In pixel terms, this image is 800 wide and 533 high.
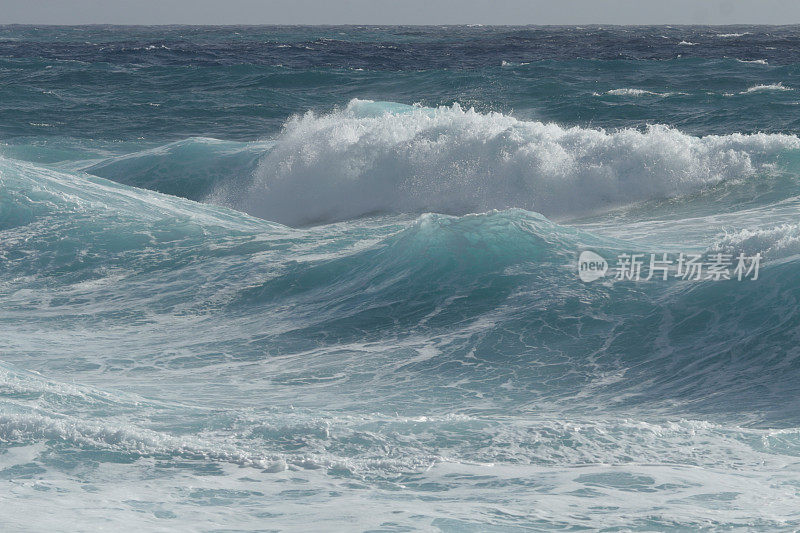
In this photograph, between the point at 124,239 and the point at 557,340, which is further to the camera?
the point at 124,239

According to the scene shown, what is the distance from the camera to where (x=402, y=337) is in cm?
809

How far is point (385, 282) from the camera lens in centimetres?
933

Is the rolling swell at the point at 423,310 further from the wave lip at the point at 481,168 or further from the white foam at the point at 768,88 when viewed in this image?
the white foam at the point at 768,88

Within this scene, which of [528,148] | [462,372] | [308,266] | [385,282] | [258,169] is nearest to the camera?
[462,372]

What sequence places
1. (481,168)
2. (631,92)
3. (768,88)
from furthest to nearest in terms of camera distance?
(631,92) < (768,88) < (481,168)

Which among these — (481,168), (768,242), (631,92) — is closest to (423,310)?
(768,242)

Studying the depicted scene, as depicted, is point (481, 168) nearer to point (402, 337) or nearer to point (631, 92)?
point (402, 337)

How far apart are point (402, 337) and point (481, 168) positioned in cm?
765

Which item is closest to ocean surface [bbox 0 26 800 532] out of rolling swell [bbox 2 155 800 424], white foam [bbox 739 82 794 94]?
rolling swell [bbox 2 155 800 424]

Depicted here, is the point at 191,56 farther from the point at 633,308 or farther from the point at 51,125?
the point at 633,308

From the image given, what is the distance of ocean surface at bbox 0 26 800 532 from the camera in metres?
4.67

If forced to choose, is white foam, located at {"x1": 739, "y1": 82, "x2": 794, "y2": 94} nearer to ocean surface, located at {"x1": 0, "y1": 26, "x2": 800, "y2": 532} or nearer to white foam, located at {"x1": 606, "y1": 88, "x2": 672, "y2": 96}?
white foam, located at {"x1": 606, "y1": 88, "x2": 672, "y2": 96}

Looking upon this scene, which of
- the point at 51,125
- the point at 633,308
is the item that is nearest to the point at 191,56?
the point at 51,125

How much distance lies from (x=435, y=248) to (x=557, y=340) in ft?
7.76
